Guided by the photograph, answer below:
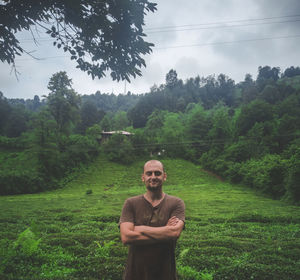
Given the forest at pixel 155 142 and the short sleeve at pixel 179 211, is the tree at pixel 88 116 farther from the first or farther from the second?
the short sleeve at pixel 179 211

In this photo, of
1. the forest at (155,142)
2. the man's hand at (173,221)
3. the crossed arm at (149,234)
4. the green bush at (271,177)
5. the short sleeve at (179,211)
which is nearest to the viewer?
the crossed arm at (149,234)

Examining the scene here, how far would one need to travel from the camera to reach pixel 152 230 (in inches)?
96.8

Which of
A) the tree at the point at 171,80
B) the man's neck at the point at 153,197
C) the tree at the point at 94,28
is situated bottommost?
the man's neck at the point at 153,197

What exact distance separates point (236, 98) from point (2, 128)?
323ft

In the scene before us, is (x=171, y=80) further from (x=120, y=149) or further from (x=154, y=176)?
(x=154, y=176)

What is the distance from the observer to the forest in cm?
3700

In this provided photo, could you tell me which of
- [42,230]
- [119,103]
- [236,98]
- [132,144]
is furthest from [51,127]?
Answer: [236,98]

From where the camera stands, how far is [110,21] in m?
4.26

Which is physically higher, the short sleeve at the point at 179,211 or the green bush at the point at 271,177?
the short sleeve at the point at 179,211

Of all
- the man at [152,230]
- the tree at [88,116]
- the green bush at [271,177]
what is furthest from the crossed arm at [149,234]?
the tree at [88,116]

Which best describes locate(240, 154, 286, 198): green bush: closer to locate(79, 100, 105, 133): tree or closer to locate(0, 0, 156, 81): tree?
locate(0, 0, 156, 81): tree

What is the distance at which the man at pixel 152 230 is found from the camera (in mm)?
2475

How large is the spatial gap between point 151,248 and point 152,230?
0.26 meters

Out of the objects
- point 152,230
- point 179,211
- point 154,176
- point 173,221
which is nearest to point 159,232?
point 152,230
